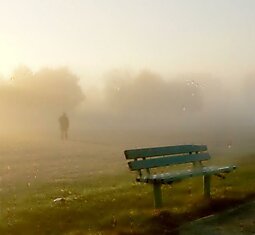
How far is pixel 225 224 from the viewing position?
9969mm

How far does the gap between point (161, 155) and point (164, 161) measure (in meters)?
0.18

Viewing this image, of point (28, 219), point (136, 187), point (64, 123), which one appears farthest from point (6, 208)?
point (64, 123)

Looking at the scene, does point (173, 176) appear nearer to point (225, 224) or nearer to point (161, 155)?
point (161, 155)

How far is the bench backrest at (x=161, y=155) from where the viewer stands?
11.2 meters

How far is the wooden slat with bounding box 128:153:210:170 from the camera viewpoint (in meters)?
11.1

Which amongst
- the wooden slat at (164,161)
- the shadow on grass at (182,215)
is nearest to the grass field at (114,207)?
the shadow on grass at (182,215)

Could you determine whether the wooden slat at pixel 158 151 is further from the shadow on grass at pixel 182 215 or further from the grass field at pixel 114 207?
the shadow on grass at pixel 182 215

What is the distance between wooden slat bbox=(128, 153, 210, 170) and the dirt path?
5.66 ft

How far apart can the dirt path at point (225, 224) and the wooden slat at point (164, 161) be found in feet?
5.66

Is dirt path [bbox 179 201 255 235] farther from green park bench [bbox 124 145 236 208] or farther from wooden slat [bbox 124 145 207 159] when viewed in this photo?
wooden slat [bbox 124 145 207 159]

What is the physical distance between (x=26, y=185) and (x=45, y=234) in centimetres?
1107

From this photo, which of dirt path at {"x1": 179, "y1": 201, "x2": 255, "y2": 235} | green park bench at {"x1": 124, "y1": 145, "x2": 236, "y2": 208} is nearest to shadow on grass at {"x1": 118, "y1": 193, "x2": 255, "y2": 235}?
dirt path at {"x1": 179, "y1": 201, "x2": 255, "y2": 235}

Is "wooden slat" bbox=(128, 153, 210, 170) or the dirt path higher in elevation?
"wooden slat" bbox=(128, 153, 210, 170)

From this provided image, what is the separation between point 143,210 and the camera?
11.6m
